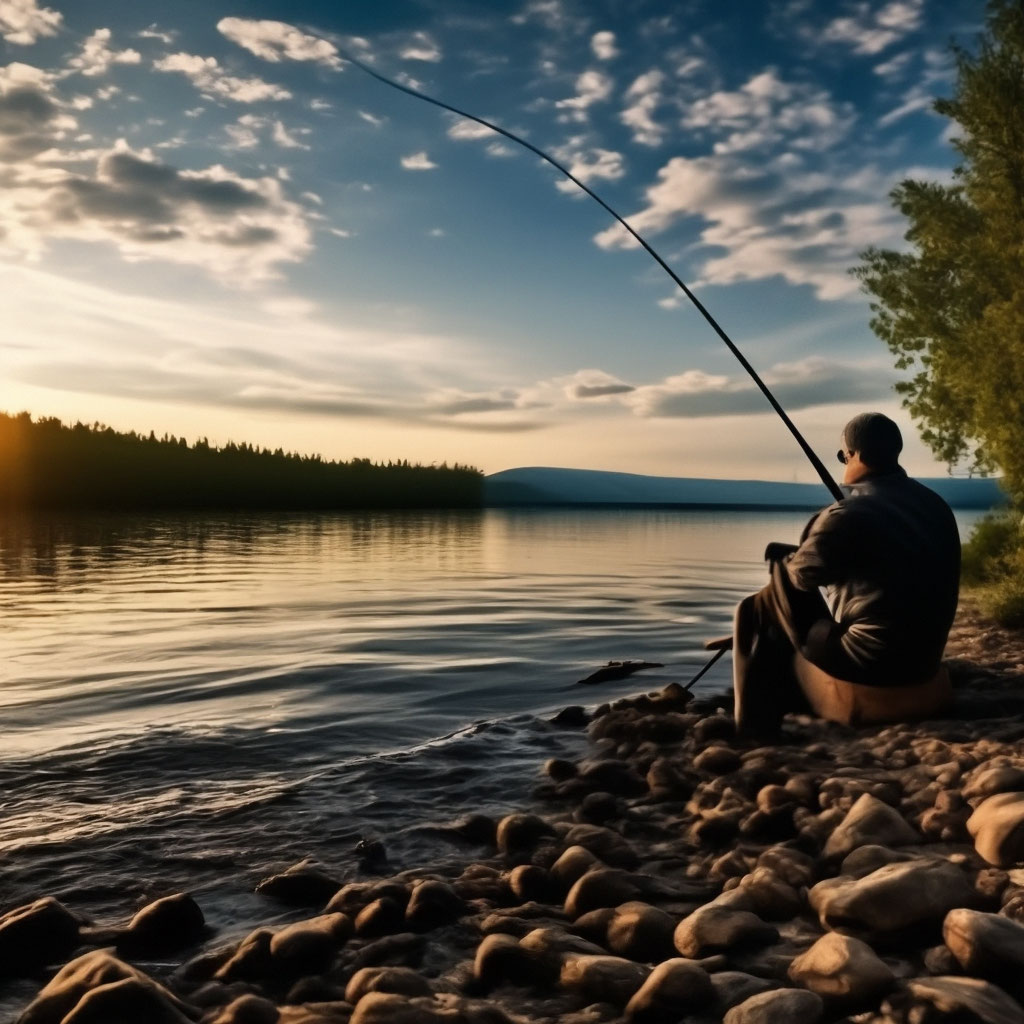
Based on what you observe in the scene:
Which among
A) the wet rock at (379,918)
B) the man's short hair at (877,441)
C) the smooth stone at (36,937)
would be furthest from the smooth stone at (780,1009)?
the man's short hair at (877,441)

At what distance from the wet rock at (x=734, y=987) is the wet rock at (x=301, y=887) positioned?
2.00 meters

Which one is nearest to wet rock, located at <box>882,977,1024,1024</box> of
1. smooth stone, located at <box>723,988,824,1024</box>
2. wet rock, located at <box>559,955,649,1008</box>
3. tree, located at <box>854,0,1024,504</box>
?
smooth stone, located at <box>723,988,824,1024</box>

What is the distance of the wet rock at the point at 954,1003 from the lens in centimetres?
276

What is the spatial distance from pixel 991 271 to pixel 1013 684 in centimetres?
1316

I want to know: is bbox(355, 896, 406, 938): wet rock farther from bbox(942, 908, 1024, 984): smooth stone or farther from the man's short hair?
the man's short hair

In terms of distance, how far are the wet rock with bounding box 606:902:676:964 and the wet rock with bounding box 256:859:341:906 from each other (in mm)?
1455

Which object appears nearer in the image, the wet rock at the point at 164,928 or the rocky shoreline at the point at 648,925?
the rocky shoreline at the point at 648,925

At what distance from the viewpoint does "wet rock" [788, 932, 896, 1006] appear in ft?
9.82

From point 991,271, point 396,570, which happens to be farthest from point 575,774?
point 396,570

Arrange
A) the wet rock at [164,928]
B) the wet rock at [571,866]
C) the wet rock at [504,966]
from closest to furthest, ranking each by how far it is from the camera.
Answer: the wet rock at [504,966] < the wet rock at [164,928] < the wet rock at [571,866]

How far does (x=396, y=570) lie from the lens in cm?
2928

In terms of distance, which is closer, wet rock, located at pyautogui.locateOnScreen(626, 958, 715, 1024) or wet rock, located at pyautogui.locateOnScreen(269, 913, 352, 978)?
wet rock, located at pyautogui.locateOnScreen(626, 958, 715, 1024)

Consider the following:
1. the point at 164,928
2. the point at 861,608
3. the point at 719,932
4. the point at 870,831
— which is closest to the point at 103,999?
the point at 164,928

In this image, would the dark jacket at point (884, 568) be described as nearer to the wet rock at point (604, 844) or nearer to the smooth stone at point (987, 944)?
the wet rock at point (604, 844)
